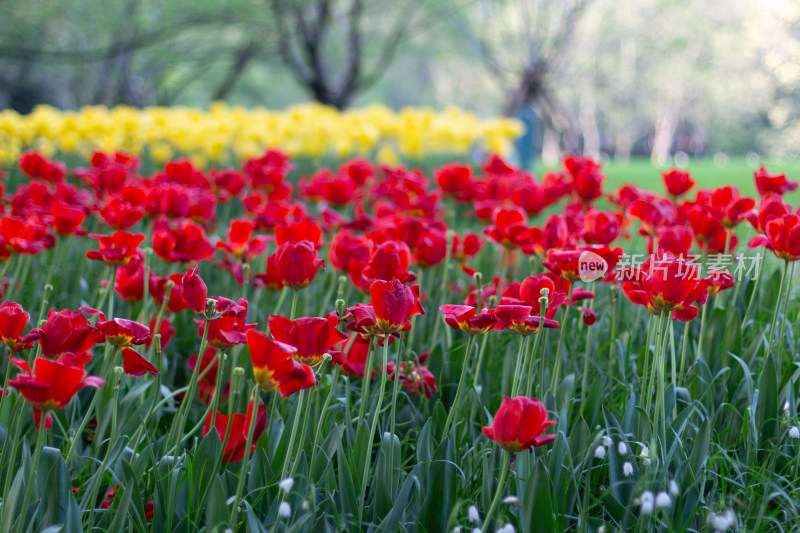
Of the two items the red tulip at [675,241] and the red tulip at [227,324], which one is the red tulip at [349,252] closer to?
the red tulip at [227,324]

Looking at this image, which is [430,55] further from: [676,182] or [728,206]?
[728,206]

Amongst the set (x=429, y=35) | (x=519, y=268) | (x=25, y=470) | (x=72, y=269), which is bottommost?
(x=25, y=470)

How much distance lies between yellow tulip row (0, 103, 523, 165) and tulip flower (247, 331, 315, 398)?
168 inches

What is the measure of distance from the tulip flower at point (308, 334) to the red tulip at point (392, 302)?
2.6 inches

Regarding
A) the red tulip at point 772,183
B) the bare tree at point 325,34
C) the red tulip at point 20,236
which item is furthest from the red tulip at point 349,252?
the bare tree at point 325,34

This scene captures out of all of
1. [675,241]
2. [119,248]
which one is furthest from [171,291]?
[675,241]

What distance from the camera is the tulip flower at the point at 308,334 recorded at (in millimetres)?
1071

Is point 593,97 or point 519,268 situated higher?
point 593,97

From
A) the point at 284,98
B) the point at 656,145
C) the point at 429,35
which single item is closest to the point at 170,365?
the point at 429,35

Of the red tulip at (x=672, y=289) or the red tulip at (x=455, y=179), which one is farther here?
the red tulip at (x=455, y=179)

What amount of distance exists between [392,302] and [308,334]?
0.13 m

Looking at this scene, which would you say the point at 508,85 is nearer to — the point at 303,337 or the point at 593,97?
the point at 303,337

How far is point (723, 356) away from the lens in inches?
67.6

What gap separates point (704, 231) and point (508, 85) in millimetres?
13050
